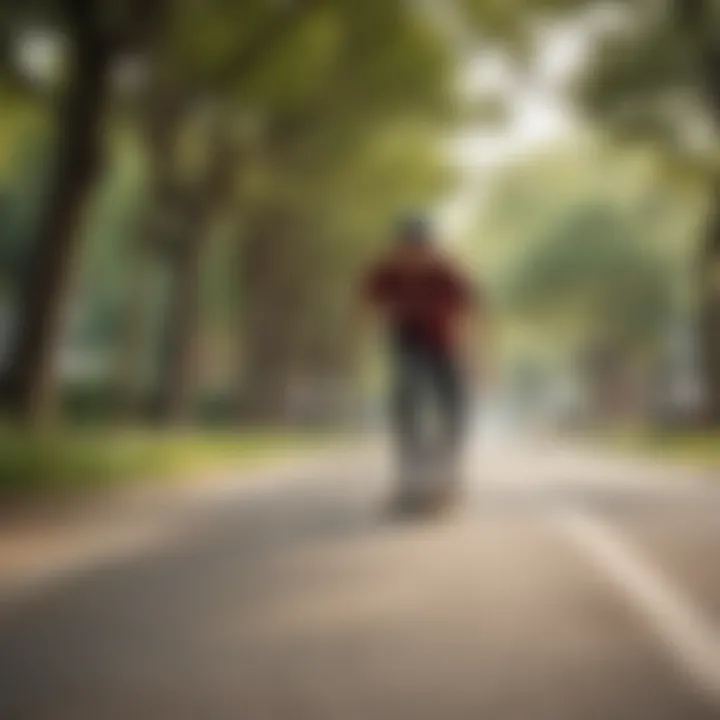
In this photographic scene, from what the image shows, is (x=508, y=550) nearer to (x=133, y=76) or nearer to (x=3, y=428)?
(x=3, y=428)

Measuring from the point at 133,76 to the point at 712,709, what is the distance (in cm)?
568

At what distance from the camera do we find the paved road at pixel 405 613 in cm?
Answer: 255

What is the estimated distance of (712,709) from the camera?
2463mm

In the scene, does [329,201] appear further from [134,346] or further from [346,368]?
[346,368]

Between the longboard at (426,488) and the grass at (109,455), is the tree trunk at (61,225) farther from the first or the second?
the longboard at (426,488)

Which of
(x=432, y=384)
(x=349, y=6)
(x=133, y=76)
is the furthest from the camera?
(x=349, y=6)

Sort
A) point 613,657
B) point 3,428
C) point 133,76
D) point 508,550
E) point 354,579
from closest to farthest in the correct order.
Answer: point 613,657 < point 354,579 < point 508,550 < point 3,428 < point 133,76

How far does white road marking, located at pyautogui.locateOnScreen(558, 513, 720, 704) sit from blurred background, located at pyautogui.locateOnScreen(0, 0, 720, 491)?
0.41 m

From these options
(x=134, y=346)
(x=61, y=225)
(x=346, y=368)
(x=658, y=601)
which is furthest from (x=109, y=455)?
(x=658, y=601)

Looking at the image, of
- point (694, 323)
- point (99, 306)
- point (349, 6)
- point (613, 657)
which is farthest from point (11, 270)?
point (613, 657)

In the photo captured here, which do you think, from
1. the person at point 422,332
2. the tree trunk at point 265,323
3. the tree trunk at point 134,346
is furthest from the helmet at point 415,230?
the tree trunk at point 265,323

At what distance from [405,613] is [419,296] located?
4.31 feet

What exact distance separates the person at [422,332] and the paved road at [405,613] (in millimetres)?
236

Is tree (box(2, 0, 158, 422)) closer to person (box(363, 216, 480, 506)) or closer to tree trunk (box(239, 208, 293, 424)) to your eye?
tree trunk (box(239, 208, 293, 424))
